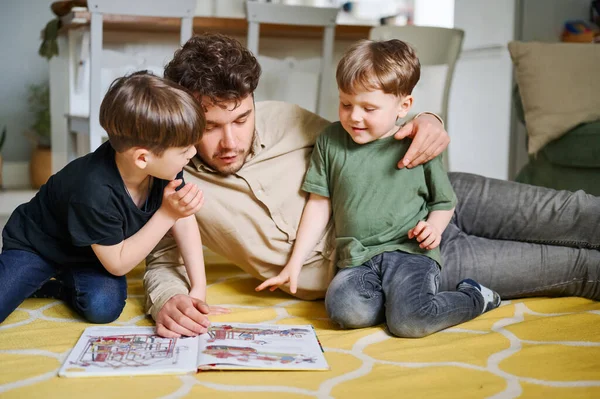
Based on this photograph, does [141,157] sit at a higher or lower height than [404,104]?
→ lower

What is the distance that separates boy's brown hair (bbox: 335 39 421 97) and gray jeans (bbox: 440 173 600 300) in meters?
0.39

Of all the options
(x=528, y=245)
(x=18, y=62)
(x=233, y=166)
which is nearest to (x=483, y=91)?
(x=528, y=245)

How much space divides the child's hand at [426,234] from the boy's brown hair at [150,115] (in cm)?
51

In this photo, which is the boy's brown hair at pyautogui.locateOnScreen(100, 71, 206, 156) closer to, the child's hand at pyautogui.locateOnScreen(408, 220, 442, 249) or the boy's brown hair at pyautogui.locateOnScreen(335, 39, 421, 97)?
the boy's brown hair at pyautogui.locateOnScreen(335, 39, 421, 97)

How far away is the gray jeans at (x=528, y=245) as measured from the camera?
1675mm

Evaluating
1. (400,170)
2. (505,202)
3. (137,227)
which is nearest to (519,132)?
(505,202)

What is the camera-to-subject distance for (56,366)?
1.26m

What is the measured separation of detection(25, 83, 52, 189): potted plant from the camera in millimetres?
4844

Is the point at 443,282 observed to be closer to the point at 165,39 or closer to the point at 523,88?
the point at 523,88

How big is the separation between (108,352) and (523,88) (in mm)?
2067

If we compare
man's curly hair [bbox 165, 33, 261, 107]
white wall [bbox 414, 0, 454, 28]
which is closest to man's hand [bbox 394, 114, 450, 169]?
man's curly hair [bbox 165, 33, 261, 107]

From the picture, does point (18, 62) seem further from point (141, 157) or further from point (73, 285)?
point (141, 157)

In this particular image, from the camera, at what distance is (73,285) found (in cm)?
160

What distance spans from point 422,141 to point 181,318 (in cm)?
65
